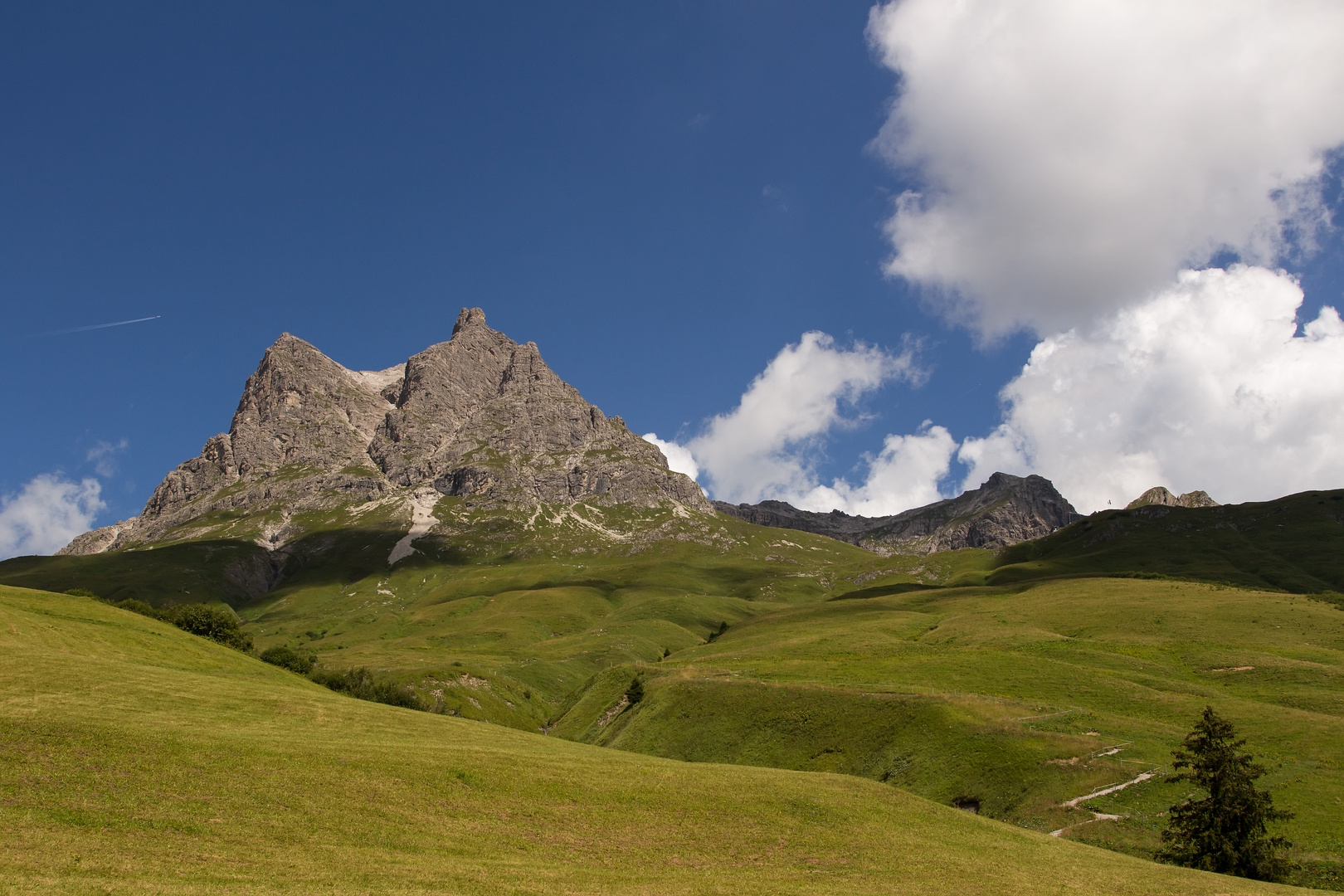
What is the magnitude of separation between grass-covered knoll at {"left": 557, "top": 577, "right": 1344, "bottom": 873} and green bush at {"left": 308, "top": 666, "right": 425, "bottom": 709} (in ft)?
84.8

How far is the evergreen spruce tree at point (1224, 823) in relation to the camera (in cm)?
4691

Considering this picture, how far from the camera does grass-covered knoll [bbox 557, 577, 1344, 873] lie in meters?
63.2

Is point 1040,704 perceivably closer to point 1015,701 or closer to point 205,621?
point 1015,701

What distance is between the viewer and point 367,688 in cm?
11406

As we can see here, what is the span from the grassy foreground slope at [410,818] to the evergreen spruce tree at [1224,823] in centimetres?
455

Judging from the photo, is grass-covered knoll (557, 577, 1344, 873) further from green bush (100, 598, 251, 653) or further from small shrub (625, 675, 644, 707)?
green bush (100, 598, 251, 653)

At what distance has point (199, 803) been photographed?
116ft

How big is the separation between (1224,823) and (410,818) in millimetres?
49303

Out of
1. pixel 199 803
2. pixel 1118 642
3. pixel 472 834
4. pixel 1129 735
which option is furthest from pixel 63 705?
pixel 1118 642

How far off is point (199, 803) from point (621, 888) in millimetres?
20089

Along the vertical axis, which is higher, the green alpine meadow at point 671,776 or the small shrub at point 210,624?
the small shrub at point 210,624

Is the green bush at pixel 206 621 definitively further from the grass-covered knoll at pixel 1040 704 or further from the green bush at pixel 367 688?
the grass-covered knoll at pixel 1040 704

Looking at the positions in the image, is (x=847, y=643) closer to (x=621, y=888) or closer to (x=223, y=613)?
(x=223, y=613)

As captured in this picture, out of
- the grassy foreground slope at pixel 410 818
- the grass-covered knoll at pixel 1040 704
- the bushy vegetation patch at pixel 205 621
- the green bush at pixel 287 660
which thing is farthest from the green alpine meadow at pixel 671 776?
the bushy vegetation patch at pixel 205 621
